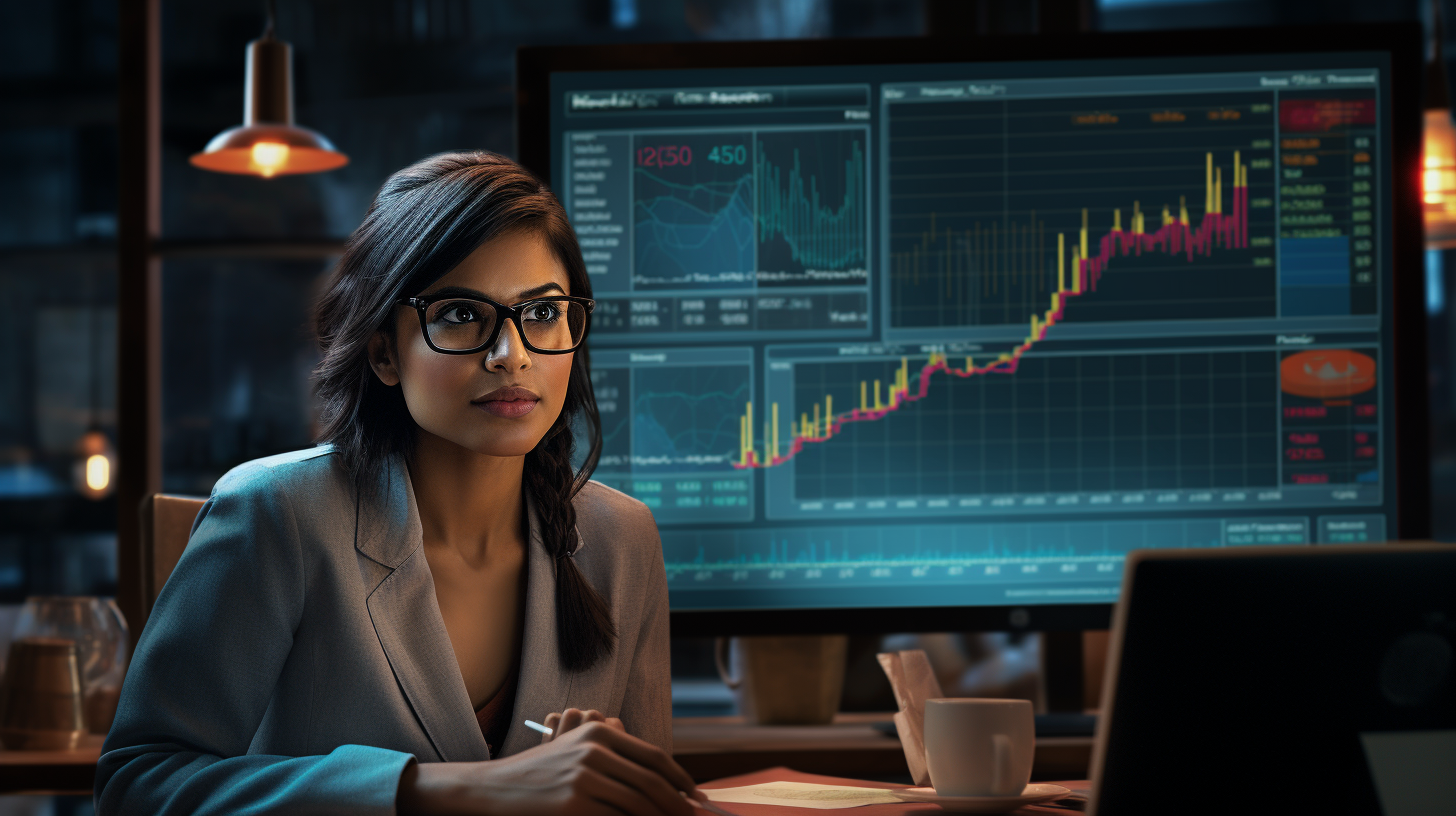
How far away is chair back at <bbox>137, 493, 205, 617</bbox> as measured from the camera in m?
1.27

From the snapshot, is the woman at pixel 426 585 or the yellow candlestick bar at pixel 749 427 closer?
the woman at pixel 426 585

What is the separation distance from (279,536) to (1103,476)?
39.1 inches

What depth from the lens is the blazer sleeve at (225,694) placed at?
87 cm

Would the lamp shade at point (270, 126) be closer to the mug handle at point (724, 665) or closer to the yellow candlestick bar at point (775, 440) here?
the yellow candlestick bar at point (775, 440)

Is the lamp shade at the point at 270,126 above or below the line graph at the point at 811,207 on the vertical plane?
above

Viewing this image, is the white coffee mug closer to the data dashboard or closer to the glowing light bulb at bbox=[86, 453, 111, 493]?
the data dashboard

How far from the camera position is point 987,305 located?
4.87 feet

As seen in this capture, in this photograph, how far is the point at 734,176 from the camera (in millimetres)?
1495

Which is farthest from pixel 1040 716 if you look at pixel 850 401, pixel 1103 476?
pixel 850 401

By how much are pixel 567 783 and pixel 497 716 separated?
304 millimetres

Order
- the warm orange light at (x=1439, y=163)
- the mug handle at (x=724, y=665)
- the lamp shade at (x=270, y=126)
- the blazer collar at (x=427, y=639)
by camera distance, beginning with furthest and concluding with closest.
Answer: the lamp shade at (x=270, y=126)
the warm orange light at (x=1439, y=163)
the mug handle at (x=724, y=665)
the blazer collar at (x=427, y=639)

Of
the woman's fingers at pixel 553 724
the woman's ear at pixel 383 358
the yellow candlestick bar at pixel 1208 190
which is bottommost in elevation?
the woman's fingers at pixel 553 724

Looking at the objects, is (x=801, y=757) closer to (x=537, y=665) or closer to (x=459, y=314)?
(x=537, y=665)

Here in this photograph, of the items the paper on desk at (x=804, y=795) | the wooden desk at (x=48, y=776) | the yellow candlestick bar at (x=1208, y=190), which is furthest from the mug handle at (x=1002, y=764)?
the wooden desk at (x=48, y=776)
